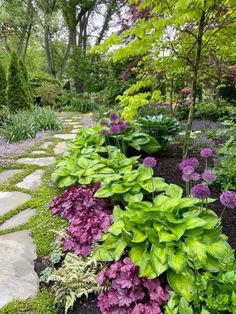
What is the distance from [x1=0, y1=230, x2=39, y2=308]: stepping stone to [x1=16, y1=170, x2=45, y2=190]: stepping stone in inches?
42.9

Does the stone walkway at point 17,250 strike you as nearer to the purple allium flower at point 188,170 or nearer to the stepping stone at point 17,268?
the stepping stone at point 17,268

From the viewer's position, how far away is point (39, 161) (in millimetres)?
4617

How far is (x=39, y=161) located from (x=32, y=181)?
0.90 m

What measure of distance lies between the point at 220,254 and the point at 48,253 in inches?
47.1

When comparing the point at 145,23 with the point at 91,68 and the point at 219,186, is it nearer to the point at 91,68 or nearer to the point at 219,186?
the point at 219,186

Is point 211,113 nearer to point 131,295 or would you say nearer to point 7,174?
point 7,174

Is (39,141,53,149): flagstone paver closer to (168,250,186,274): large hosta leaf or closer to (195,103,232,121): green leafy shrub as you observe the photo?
(168,250,186,274): large hosta leaf

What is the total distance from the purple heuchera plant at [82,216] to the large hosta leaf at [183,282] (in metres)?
0.68

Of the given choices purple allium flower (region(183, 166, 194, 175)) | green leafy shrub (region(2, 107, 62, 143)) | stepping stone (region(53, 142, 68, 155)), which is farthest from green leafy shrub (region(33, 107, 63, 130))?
purple allium flower (region(183, 166, 194, 175))

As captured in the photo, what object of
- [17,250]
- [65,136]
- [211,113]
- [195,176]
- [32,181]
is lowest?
[211,113]

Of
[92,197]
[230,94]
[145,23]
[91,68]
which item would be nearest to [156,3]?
[145,23]

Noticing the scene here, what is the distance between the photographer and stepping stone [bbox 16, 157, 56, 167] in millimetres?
4500

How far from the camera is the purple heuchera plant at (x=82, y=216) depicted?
224cm

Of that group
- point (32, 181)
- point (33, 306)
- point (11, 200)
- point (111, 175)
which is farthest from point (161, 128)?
point (33, 306)
